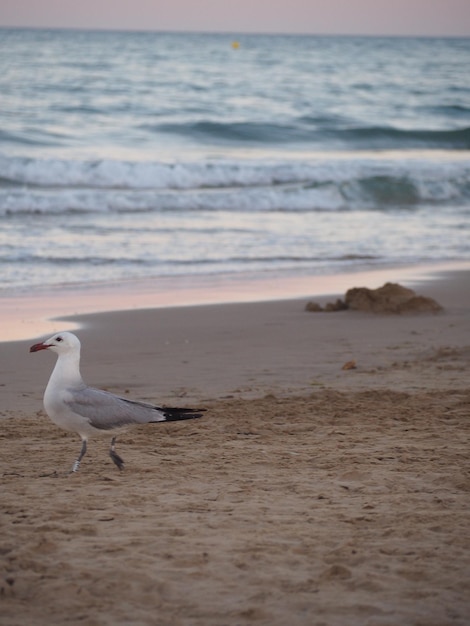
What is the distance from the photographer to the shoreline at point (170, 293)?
992 centimetres

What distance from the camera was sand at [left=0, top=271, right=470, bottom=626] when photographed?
3750mm

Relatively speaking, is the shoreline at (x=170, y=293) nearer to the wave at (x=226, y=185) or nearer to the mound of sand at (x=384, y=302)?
the mound of sand at (x=384, y=302)

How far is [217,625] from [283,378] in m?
4.42

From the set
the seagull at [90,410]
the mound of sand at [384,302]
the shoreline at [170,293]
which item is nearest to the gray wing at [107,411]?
the seagull at [90,410]

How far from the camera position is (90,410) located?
536 centimetres

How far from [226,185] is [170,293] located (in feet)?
35.3

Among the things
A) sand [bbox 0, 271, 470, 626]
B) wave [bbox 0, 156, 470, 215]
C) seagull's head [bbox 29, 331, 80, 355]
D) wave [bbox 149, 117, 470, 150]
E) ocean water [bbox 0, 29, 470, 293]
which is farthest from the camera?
wave [bbox 149, 117, 470, 150]

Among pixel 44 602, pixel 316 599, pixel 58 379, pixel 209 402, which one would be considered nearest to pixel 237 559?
pixel 316 599

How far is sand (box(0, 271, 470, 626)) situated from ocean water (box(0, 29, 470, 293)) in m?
4.55

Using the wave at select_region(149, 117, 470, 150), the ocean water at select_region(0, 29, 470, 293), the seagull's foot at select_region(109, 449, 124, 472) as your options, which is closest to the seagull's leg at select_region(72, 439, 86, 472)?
the seagull's foot at select_region(109, 449, 124, 472)

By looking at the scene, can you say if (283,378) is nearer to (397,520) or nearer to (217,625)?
(397,520)

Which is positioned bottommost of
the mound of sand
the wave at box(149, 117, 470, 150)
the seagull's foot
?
the mound of sand

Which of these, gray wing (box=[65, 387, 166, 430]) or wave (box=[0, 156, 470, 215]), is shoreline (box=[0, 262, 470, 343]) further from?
wave (box=[0, 156, 470, 215])

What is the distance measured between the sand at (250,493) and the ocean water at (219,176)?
455 cm
